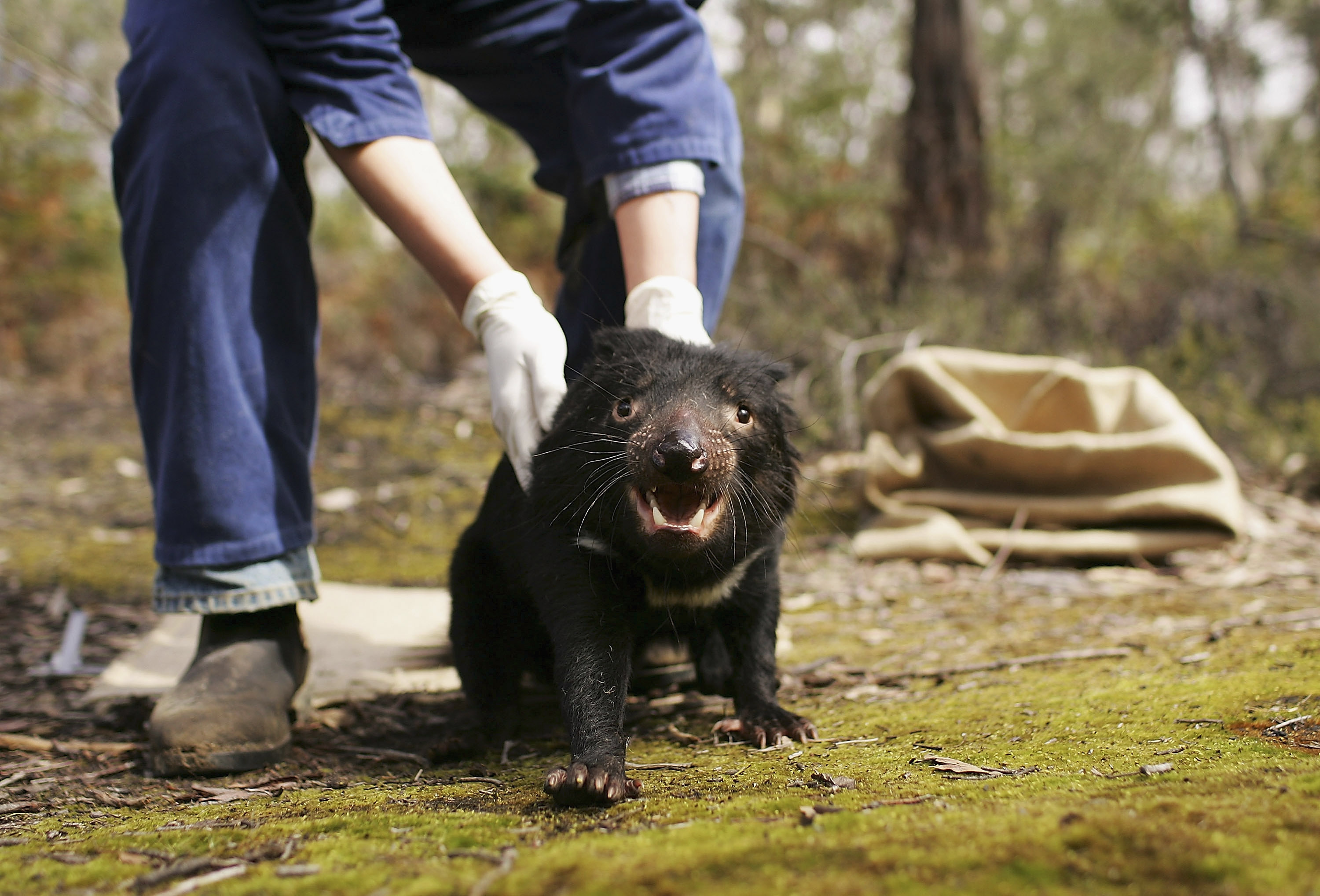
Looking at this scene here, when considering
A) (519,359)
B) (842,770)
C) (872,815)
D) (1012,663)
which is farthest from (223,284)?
(1012,663)

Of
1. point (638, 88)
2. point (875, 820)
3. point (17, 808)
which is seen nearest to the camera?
point (875, 820)

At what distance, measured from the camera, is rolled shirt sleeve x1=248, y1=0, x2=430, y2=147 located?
90.0 inches

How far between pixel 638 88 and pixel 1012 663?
6.25ft

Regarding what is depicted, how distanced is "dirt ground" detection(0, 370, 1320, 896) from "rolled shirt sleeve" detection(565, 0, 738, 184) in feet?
5.04

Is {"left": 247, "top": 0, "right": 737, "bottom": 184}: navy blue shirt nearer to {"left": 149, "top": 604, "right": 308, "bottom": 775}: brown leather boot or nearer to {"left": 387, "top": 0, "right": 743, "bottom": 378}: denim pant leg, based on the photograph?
{"left": 387, "top": 0, "right": 743, "bottom": 378}: denim pant leg

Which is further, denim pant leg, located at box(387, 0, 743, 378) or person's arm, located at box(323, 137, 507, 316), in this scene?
denim pant leg, located at box(387, 0, 743, 378)

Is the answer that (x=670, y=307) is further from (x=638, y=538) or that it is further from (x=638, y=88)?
(x=638, y=538)

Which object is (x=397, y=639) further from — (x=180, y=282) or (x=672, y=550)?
(x=672, y=550)

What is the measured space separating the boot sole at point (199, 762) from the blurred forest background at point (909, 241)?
2.18m

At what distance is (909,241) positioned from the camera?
8312 mm

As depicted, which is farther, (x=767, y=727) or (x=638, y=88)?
(x=638, y=88)

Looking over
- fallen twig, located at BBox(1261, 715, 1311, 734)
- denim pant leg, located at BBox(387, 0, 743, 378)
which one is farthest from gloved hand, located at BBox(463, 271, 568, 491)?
fallen twig, located at BBox(1261, 715, 1311, 734)

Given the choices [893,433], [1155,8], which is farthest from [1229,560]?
[1155,8]

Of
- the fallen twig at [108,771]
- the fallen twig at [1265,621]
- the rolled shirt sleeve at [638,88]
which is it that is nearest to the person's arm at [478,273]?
the rolled shirt sleeve at [638,88]
